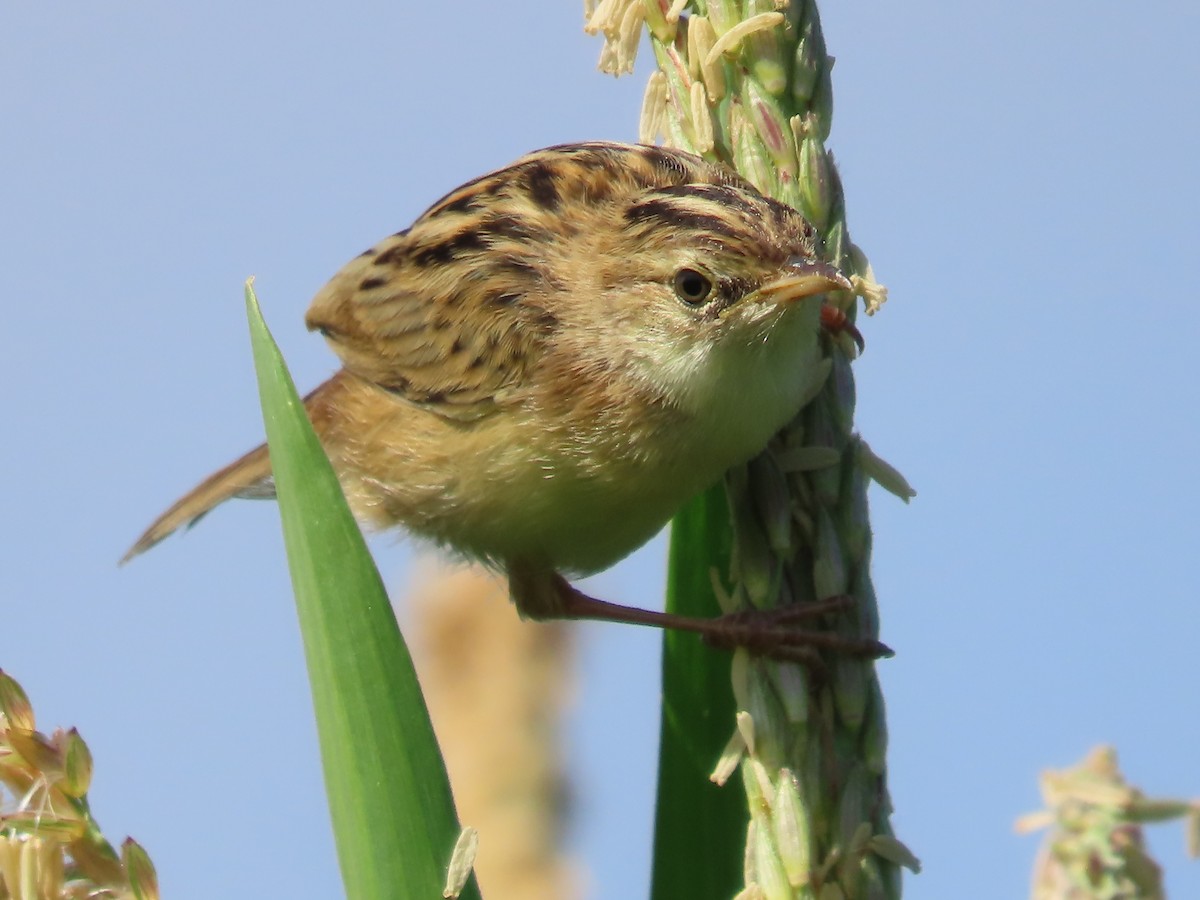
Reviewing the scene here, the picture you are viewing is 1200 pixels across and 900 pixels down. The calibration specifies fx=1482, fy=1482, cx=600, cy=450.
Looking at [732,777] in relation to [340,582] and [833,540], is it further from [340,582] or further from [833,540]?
[340,582]

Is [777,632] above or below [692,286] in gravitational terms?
below

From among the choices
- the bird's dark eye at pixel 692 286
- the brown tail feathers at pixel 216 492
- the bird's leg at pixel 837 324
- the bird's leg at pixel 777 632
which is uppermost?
the bird's dark eye at pixel 692 286

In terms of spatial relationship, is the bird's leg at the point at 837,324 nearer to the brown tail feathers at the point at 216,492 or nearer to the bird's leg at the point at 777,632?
the bird's leg at the point at 777,632

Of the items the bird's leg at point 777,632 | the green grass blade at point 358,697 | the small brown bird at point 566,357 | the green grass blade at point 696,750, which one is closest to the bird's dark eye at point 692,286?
the small brown bird at point 566,357

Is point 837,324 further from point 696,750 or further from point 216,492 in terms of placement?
point 216,492

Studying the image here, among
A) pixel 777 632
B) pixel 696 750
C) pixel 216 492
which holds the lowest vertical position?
pixel 696 750

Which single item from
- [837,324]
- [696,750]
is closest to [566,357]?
[837,324]

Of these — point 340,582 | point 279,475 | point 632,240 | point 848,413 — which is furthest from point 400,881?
point 632,240
